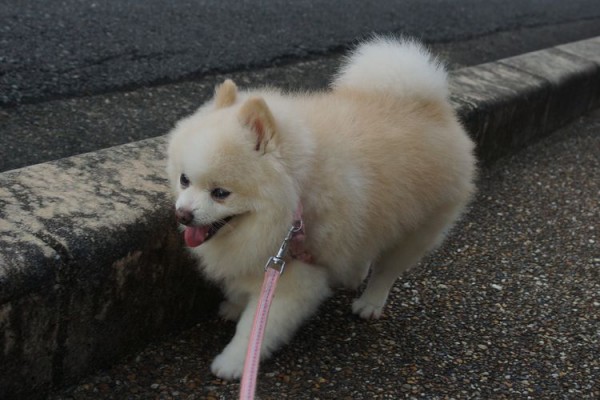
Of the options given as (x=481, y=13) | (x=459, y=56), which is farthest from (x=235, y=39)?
(x=481, y=13)

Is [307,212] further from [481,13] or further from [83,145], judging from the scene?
[481,13]

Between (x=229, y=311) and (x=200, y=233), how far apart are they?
0.47 m

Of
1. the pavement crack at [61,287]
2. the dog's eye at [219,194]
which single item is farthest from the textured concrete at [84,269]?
the dog's eye at [219,194]

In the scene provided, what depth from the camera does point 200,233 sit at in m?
1.87

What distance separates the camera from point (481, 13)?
21.2ft

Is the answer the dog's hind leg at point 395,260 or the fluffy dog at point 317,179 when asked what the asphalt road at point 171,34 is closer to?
the fluffy dog at point 317,179

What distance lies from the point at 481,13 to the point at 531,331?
15.5 ft

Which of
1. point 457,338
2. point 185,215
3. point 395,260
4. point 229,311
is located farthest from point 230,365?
point 457,338

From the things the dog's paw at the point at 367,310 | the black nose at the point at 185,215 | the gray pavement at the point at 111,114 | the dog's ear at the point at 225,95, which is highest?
the dog's ear at the point at 225,95

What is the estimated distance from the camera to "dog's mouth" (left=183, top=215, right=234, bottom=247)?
1870mm

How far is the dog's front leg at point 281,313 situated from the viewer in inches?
77.2

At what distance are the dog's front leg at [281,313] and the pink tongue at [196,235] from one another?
25cm

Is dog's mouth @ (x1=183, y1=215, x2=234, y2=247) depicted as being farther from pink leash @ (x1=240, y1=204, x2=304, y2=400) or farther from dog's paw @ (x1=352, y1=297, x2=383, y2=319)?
dog's paw @ (x1=352, y1=297, x2=383, y2=319)

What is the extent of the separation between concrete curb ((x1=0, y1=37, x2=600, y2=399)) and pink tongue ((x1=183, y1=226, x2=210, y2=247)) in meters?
0.12
